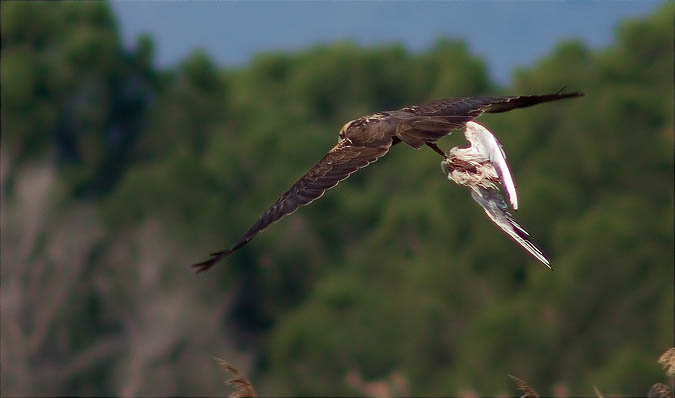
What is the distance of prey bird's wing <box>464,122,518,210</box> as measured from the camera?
476cm

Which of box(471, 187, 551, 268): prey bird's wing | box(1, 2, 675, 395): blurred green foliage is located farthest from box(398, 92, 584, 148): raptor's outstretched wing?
box(1, 2, 675, 395): blurred green foliage

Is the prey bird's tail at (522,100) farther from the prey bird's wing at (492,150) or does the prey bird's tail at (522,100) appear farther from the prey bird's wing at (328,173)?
the prey bird's wing at (328,173)

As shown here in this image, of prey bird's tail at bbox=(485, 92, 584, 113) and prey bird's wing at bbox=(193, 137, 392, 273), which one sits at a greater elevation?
prey bird's tail at bbox=(485, 92, 584, 113)

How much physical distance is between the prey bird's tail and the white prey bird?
0.65 ft

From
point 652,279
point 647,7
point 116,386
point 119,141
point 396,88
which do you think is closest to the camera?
point 652,279

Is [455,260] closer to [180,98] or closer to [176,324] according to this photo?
[176,324]

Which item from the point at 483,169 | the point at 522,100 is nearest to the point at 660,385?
the point at 483,169

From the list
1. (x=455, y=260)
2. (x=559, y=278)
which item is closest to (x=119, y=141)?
(x=455, y=260)

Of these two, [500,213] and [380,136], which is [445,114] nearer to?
[380,136]

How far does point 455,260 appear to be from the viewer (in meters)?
19.6

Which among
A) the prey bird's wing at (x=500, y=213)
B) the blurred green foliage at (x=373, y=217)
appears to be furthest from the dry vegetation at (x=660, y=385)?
the blurred green foliage at (x=373, y=217)

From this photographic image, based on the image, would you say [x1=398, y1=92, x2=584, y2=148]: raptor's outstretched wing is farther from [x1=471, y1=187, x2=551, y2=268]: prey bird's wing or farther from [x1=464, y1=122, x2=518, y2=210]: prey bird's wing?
[x1=471, y1=187, x2=551, y2=268]: prey bird's wing

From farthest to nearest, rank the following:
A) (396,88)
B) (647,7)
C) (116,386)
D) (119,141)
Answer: (396,88)
(119,141)
(647,7)
(116,386)

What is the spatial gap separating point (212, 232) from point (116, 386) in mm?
3329
